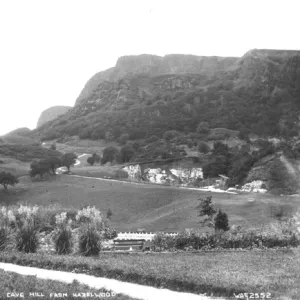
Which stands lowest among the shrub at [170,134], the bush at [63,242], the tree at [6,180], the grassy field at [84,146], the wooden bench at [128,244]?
the grassy field at [84,146]

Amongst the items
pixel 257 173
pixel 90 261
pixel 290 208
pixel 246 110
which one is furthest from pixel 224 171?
pixel 246 110

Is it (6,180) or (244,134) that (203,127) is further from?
(6,180)

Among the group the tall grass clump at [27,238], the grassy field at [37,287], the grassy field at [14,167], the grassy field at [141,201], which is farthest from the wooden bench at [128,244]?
the grassy field at [14,167]

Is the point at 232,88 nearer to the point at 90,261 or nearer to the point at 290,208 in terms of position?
the point at 290,208

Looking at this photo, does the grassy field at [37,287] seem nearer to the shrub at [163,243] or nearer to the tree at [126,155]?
the shrub at [163,243]

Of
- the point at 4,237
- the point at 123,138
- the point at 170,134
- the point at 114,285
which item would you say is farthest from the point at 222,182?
the point at 123,138

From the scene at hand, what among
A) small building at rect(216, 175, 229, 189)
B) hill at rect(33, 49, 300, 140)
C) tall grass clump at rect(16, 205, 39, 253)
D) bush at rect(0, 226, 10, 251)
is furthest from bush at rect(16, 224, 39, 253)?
hill at rect(33, 49, 300, 140)
